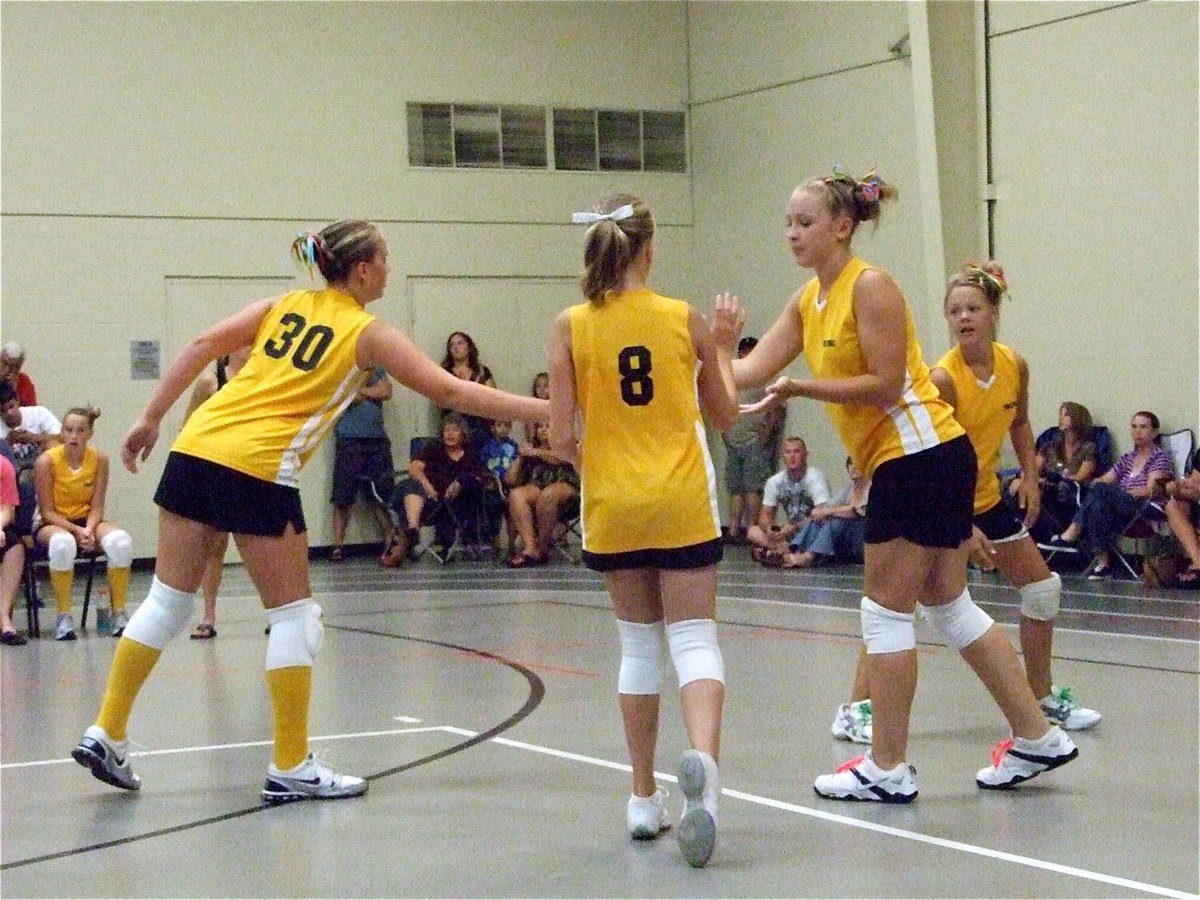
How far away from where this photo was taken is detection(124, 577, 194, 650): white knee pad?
4766mm

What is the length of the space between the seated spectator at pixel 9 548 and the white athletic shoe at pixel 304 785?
4633 millimetres

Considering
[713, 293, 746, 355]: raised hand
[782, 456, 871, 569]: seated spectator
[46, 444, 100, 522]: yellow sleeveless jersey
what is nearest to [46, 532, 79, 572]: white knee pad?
[46, 444, 100, 522]: yellow sleeveless jersey

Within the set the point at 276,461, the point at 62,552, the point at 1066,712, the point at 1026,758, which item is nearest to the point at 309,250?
the point at 276,461

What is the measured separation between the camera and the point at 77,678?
7379 millimetres

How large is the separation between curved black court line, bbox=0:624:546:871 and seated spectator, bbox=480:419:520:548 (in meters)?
5.14

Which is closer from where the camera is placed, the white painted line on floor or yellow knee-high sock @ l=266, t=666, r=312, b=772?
the white painted line on floor

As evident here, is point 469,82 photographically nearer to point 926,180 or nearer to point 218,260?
point 218,260

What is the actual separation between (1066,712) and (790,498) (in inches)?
291

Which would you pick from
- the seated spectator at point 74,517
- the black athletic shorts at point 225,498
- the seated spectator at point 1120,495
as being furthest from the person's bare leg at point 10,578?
the seated spectator at point 1120,495

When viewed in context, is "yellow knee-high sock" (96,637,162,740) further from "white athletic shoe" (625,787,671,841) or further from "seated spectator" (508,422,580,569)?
"seated spectator" (508,422,580,569)

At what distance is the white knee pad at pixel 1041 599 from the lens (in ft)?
17.9

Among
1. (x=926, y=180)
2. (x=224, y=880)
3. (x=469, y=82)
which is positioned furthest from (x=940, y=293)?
(x=224, y=880)

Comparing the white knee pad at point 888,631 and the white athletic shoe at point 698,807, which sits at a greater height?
the white knee pad at point 888,631

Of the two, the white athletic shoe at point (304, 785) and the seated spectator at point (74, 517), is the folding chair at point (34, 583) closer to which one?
the seated spectator at point (74, 517)
